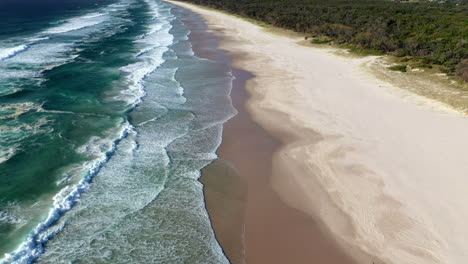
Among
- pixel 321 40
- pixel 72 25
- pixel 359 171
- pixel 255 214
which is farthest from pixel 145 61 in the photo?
pixel 72 25

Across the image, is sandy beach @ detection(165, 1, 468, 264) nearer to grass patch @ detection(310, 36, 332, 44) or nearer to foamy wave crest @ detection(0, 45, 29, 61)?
grass patch @ detection(310, 36, 332, 44)

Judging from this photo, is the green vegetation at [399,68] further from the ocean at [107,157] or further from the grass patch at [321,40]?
the grass patch at [321,40]

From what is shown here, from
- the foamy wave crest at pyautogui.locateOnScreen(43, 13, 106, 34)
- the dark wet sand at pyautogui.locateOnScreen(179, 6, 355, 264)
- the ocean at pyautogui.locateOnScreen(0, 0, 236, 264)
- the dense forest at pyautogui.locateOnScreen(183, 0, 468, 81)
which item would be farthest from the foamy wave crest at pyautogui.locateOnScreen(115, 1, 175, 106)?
the dense forest at pyautogui.locateOnScreen(183, 0, 468, 81)

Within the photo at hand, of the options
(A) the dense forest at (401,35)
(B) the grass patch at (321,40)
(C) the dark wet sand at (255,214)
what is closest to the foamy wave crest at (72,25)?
(A) the dense forest at (401,35)

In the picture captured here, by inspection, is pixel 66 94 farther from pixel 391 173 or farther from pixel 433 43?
→ pixel 433 43

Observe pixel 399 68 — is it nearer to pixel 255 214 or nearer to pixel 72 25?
pixel 255 214

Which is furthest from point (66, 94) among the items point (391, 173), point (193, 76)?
point (391, 173)
